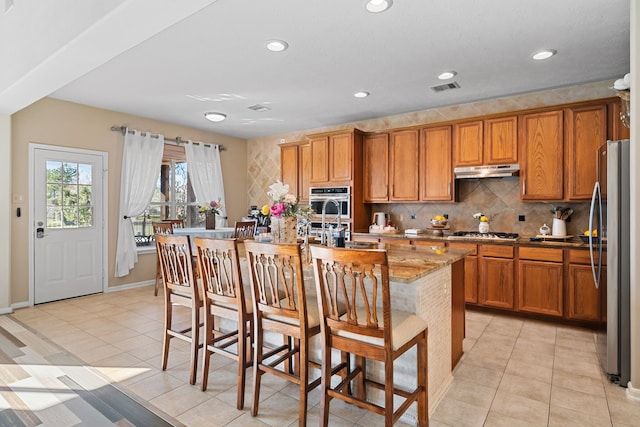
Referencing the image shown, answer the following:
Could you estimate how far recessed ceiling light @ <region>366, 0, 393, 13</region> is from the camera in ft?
8.00

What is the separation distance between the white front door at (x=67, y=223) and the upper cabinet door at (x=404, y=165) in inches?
165

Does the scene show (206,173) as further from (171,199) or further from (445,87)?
(445,87)

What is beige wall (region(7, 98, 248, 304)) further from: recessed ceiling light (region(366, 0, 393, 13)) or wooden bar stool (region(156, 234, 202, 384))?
recessed ceiling light (region(366, 0, 393, 13))

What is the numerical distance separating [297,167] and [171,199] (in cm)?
224

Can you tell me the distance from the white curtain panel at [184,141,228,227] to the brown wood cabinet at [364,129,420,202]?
2814mm

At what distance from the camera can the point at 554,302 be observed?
3.78 metres

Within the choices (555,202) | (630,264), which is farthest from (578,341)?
(555,202)

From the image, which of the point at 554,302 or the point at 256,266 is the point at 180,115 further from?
the point at 554,302

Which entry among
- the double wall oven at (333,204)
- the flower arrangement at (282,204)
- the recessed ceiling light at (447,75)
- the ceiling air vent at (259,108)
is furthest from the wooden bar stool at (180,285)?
the recessed ceiling light at (447,75)

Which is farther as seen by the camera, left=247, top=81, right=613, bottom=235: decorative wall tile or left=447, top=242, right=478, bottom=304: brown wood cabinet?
left=447, top=242, right=478, bottom=304: brown wood cabinet

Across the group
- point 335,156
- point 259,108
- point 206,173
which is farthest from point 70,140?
point 335,156

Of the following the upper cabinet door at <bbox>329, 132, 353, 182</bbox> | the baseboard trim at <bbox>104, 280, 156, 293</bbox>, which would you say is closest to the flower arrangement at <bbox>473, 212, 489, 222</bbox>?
the upper cabinet door at <bbox>329, 132, 353, 182</bbox>

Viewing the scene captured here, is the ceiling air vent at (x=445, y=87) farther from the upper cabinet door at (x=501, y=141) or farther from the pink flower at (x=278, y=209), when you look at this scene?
the pink flower at (x=278, y=209)

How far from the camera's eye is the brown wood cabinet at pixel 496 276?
4031mm
